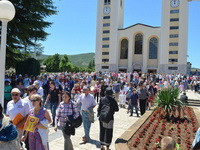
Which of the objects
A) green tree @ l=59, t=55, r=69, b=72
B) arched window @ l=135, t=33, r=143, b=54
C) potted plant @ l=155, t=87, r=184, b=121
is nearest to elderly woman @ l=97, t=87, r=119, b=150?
potted plant @ l=155, t=87, r=184, b=121

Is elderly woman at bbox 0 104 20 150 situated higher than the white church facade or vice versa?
the white church facade

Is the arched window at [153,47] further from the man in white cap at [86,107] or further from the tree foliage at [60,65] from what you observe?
the man in white cap at [86,107]

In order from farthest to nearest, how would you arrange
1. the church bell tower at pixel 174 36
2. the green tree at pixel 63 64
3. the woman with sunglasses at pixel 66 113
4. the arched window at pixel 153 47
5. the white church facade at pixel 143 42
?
the green tree at pixel 63 64, the arched window at pixel 153 47, the white church facade at pixel 143 42, the church bell tower at pixel 174 36, the woman with sunglasses at pixel 66 113

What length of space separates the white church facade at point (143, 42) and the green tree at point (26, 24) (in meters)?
28.4

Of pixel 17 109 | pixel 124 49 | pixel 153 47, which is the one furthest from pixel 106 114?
pixel 124 49

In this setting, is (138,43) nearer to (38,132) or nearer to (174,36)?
(174,36)

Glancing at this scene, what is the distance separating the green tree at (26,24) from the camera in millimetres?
16781

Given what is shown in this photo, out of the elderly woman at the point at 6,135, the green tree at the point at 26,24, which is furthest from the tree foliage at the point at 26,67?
the elderly woman at the point at 6,135

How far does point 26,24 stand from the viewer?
1678 centimetres

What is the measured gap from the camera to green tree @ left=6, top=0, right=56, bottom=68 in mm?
16781

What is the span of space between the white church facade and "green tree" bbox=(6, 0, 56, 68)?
28.4 metres

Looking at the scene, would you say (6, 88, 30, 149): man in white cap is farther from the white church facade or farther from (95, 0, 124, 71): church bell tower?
(95, 0, 124, 71): church bell tower

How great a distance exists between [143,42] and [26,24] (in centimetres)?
3381

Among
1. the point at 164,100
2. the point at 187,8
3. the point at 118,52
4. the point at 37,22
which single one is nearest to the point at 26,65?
the point at 37,22
